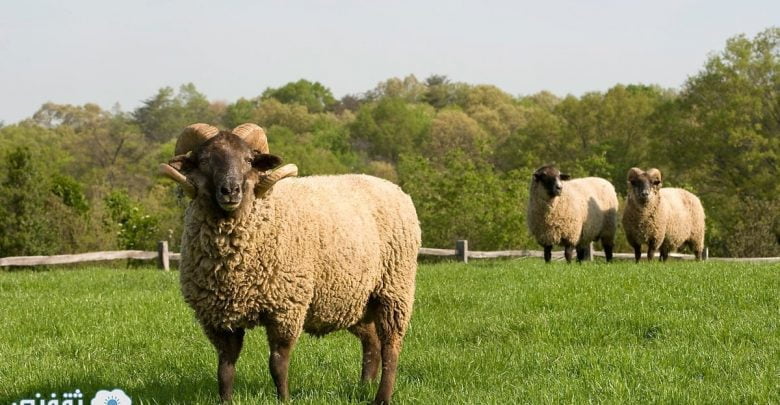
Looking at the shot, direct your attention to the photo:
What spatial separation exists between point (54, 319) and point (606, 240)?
15.7m

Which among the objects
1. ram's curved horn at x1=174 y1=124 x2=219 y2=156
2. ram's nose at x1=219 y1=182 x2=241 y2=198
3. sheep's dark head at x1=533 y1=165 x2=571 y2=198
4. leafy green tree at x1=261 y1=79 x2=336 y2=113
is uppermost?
leafy green tree at x1=261 y1=79 x2=336 y2=113

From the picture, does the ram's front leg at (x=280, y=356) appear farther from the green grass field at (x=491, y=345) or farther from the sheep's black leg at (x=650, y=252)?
the sheep's black leg at (x=650, y=252)

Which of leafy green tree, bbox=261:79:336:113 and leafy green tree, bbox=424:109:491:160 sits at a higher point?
leafy green tree, bbox=261:79:336:113

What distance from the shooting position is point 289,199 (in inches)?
294

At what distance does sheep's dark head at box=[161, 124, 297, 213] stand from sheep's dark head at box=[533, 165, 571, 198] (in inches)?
542

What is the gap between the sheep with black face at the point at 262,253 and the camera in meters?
6.76

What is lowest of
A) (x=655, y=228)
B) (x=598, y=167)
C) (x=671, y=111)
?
(x=655, y=228)

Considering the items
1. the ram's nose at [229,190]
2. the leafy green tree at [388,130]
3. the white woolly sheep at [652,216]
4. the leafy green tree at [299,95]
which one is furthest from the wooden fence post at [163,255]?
the leafy green tree at [299,95]

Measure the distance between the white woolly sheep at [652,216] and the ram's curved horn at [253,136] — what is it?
16277 mm

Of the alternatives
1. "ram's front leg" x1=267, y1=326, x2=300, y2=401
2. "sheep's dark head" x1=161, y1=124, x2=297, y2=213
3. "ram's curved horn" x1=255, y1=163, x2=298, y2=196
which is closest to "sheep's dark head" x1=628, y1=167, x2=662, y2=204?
"sheep's dark head" x1=161, y1=124, x2=297, y2=213

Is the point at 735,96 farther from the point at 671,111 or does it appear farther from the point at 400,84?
the point at 400,84

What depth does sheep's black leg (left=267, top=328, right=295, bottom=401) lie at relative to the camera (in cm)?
676

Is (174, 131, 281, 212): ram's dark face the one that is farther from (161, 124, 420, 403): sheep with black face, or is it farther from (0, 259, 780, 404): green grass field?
(0, 259, 780, 404): green grass field

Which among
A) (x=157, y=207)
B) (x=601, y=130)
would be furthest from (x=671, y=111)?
(x=157, y=207)
